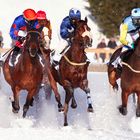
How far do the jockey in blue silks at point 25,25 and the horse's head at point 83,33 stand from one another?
82 cm

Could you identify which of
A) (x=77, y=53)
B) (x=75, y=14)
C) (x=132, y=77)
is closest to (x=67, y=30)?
(x=75, y=14)

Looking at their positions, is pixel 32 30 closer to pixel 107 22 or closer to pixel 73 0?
pixel 107 22

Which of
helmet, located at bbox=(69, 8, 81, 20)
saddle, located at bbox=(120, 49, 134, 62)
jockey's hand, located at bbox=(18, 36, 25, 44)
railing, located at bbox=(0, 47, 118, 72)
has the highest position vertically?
helmet, located at bbox=(69, 8, 81, 20)

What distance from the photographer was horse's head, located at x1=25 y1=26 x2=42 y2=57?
39.0 ft

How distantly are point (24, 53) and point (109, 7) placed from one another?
20.6 m

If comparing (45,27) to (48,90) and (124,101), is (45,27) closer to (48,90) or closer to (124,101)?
(48,90)

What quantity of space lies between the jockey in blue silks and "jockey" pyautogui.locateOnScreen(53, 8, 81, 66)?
39cm

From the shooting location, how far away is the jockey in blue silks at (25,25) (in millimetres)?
13062

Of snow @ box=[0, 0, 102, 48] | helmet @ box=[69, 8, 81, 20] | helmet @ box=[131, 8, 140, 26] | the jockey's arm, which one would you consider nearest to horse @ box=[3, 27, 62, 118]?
helmet @ box=[69, 8, 81, 20]

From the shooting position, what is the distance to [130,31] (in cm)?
1347

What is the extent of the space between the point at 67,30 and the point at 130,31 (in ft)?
4.46

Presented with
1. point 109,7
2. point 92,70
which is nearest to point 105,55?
point 92,70

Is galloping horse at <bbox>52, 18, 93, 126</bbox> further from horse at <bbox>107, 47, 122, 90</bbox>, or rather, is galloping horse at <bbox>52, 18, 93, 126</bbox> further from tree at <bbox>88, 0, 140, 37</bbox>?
tree at <bbox>88, 0, 140, 37</bbox>

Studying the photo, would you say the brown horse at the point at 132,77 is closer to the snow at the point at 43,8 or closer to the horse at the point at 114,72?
the horse at the point at 114,72
